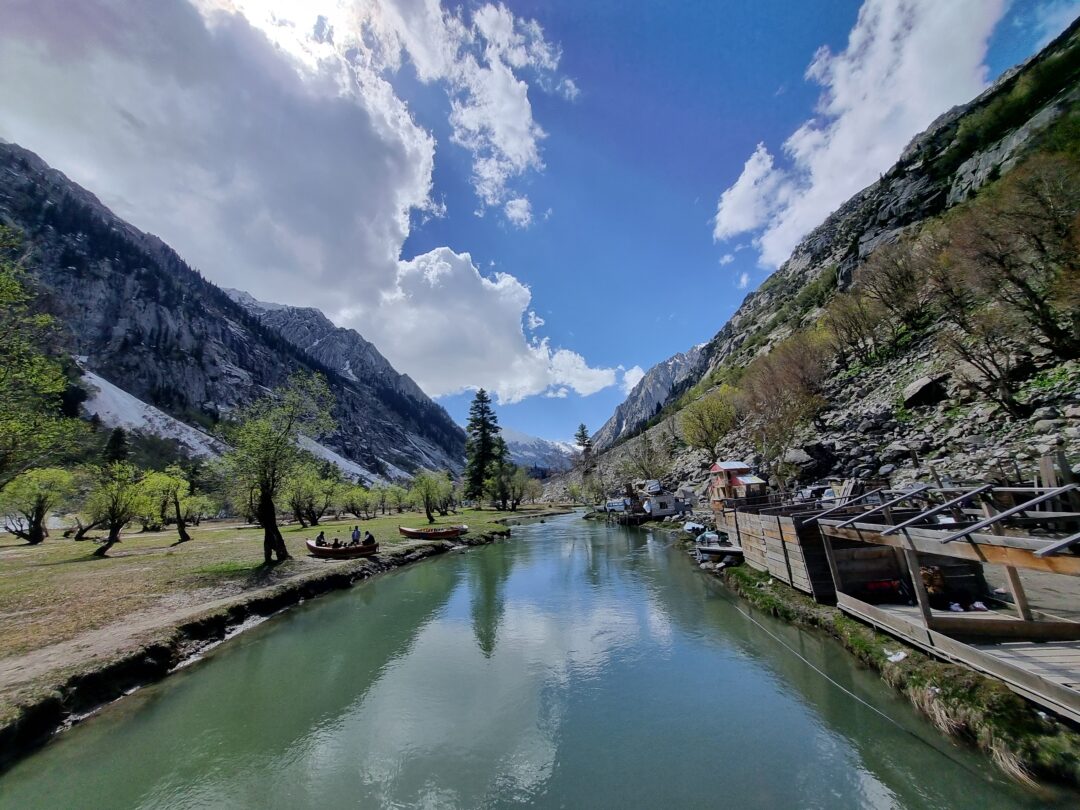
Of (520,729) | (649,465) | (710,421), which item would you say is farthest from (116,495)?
(649,465)

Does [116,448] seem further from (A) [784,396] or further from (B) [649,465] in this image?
(A) [784,396]

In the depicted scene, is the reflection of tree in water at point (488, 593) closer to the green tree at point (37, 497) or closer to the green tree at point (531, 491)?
the green tree at point (37, 497)

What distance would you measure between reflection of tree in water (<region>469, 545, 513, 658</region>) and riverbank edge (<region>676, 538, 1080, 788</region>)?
42.9 ft

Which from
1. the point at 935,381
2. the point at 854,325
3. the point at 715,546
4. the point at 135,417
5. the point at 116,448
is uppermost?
the point at 135,417

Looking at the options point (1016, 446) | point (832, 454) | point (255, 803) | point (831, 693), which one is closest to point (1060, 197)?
point (1016, 446)

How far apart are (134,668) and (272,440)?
55.0 feet

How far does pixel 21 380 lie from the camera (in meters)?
16.9

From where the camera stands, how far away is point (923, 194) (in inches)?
3226

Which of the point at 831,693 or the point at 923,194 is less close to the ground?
the point at 923,194

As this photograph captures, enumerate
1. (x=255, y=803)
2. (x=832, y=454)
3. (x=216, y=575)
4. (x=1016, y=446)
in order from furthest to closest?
1. (x=832, y=454)
2. (x=216, y=575)
3. (x=1016, y=446)
4. (x=255, y=803)

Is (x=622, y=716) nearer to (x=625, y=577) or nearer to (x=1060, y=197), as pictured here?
(x=625, y=577)

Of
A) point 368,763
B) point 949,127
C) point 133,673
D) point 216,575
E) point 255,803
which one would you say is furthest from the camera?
point 949,127

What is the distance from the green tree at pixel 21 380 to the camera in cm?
1609

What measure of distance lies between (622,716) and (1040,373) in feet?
120
